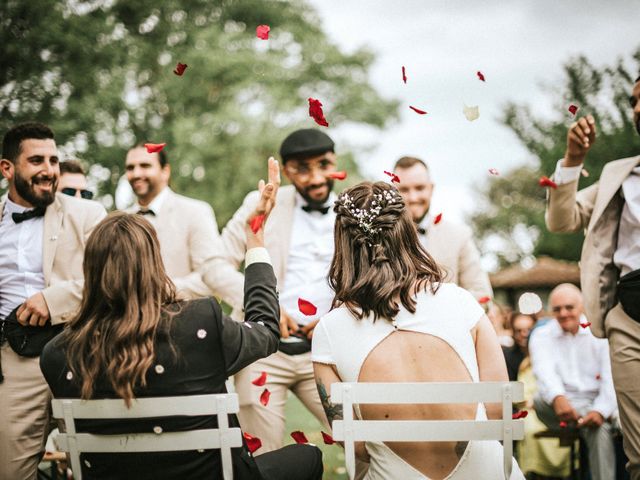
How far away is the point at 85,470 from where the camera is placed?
2.97 m

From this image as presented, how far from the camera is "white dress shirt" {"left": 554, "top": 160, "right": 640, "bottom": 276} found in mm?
3859

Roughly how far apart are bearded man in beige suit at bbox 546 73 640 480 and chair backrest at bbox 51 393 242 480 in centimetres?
222

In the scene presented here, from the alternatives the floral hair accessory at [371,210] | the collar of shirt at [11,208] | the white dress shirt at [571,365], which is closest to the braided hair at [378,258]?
the floral hair accessory at [371,210]

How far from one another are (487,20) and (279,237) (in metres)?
10.7

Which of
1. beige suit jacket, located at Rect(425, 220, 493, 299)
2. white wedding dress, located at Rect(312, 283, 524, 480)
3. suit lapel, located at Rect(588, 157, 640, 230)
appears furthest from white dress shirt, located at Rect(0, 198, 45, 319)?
suit lapel, located at Rect(588, 157, 640, 230)

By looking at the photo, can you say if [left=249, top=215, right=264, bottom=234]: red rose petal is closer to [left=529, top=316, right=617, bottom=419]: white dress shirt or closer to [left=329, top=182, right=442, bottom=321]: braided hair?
[left=329, top=182, right=442, bottom=321]: braided hair

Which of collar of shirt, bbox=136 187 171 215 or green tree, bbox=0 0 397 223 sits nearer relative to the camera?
collar of shirt, bbox=136 187 171 215

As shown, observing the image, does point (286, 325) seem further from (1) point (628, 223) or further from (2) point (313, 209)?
(1) point (628, 223)

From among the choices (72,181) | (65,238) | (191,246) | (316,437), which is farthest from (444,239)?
(316,437)

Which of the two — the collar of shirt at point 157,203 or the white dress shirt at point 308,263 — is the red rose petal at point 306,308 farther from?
the collar of shirt at point 157,203

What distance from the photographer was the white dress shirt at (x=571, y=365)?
20.7 feet

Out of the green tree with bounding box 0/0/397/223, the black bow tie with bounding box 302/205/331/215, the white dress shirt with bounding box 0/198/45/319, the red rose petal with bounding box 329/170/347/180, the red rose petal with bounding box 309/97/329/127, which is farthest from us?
the green tree with bounding box 0/0/397/223

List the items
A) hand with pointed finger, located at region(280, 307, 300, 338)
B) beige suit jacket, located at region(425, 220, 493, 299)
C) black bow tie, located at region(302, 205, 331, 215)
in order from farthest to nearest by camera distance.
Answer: beige suit jacket, located at region(425, 220, 493, 299) → black bow tie, located at region(302, 205, 331, 215) → hand with pointed finger, located at region(280, 307, 300, 338)

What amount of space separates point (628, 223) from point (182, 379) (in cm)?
266
